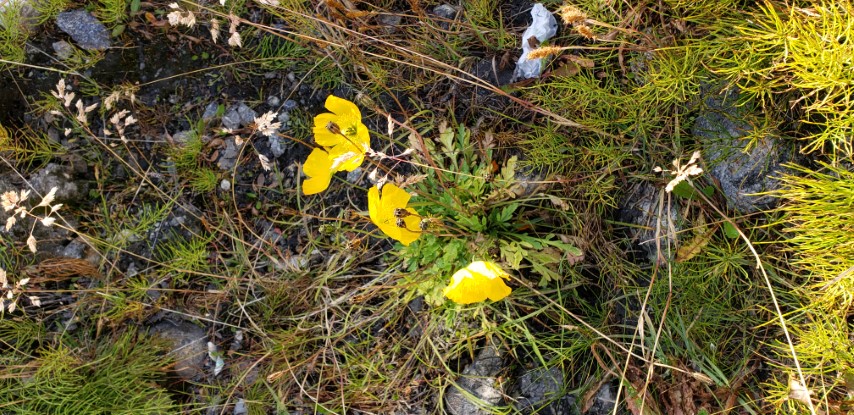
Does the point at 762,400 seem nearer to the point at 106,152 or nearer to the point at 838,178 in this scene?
the point at 838,178

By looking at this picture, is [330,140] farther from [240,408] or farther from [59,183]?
[59,183]

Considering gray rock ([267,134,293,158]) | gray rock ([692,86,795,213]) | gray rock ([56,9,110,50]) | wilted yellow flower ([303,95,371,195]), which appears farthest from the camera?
gray rock ([56,9,110,50])

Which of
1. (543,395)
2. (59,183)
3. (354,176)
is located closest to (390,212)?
(354,176)

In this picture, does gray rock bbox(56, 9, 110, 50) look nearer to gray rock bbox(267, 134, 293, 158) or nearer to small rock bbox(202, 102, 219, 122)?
small rock bbox(202, 102, 219, 122)

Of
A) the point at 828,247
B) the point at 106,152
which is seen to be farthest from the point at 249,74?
the point at 828,247

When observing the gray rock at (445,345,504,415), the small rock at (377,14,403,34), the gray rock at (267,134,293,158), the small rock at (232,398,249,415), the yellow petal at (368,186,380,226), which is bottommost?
the small rock at (232,398,249,415)

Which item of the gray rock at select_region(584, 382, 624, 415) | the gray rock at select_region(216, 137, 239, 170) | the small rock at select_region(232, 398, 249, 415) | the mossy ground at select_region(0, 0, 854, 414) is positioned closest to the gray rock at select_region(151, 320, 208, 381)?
the mossy ground at select_region(0, 0, 854, 414)
